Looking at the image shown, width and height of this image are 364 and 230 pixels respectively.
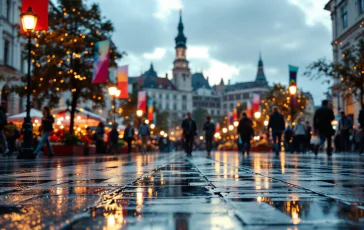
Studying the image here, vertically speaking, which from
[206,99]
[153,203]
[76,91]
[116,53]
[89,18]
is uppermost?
[206,99]

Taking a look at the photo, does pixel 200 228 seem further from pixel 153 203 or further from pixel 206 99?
pixel 206 99

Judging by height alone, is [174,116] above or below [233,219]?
above

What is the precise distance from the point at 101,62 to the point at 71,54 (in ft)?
15.5

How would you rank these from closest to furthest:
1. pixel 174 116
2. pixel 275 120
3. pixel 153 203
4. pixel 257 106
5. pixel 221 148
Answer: pixel 153 203 < pixel 275 120 < pixel 257 106 < pixel 221 148 < pixel 174 116

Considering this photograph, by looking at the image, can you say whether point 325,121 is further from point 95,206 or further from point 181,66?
point 181,66

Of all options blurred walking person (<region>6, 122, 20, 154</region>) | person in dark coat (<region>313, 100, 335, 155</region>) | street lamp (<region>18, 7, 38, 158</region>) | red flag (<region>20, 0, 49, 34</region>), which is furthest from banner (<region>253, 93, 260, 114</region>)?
street lamp (<region>18, 7, 38, 158</region>)

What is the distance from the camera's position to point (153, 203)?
3.13m

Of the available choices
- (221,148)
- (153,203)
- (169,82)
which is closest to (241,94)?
(169,82)

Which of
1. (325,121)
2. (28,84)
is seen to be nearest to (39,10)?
(28,84)

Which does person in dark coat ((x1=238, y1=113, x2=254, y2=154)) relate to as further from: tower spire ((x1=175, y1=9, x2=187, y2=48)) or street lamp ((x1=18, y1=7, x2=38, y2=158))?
tower spire ((x1=175, y1=9, x2=187, y2=48))

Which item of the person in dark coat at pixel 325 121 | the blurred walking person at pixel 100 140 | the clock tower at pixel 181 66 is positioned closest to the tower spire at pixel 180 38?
the clock tower at pixel 181 66

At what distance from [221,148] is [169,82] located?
10874 cm

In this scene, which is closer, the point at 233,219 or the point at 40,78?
the point at 233,219

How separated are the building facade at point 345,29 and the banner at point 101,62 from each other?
67.7 ft
